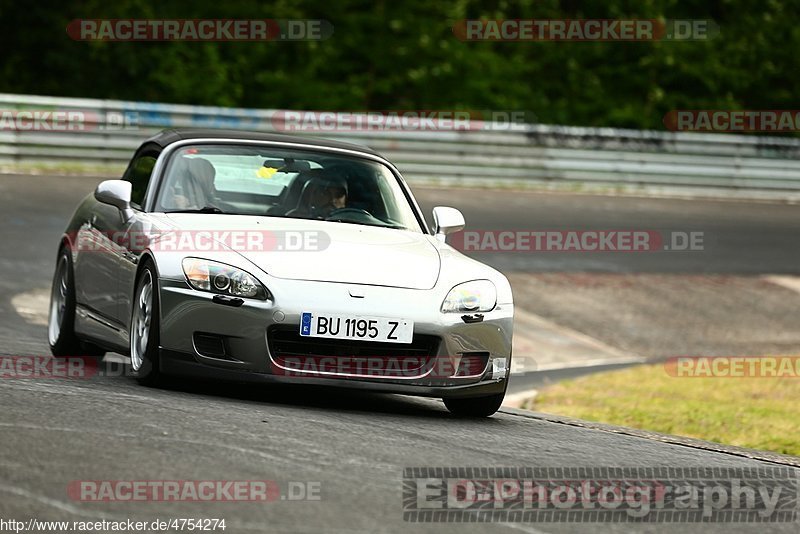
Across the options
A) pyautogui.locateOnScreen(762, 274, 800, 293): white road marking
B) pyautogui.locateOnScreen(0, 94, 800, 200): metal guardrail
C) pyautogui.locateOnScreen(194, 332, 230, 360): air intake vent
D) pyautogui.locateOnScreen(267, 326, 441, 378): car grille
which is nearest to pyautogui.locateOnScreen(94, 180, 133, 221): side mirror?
pyautogui.locateOnScreen(194, 332, 230, 360): air intake vent

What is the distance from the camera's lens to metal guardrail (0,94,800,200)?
22.4 meters

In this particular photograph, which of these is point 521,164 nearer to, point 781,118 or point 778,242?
point 778,242

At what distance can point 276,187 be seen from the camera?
8.56 m

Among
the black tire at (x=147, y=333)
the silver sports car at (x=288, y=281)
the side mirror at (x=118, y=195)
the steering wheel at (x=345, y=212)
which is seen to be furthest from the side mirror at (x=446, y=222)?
the black tire at (x=147, y=333)

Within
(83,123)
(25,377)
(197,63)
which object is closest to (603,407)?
(25,377)

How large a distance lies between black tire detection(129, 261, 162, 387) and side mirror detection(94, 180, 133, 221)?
0.76 meters

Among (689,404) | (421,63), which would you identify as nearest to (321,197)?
(689,404)

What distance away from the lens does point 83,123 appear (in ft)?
72.5

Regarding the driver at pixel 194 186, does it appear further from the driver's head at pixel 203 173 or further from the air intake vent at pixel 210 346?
the air intake vent at pixel 210 346

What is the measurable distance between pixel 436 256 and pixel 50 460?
309 cm

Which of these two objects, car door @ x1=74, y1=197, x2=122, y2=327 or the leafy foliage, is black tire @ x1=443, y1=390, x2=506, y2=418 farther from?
the leafy foliage

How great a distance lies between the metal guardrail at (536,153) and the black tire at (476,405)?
594 inches

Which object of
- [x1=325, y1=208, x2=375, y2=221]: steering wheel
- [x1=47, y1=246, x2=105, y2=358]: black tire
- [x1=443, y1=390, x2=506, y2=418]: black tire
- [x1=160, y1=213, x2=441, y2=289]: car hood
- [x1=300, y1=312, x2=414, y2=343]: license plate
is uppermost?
[x1=325, y1=208, x2=375, y2=221]: steering wheel

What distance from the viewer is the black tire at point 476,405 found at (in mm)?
7938
